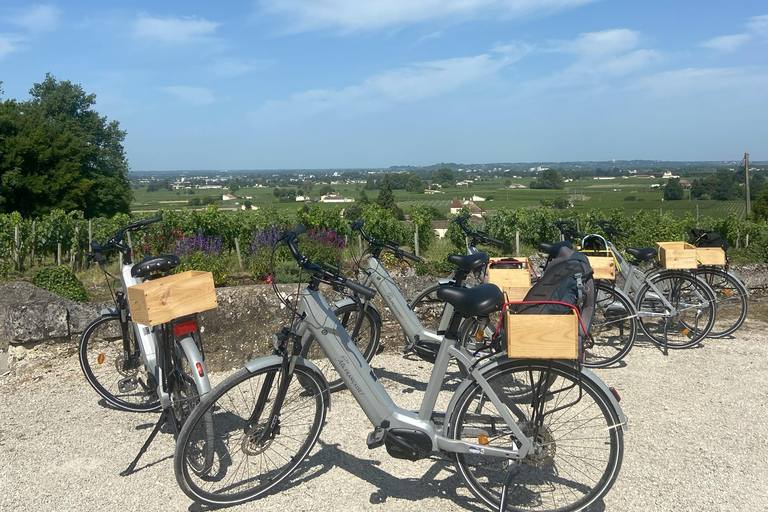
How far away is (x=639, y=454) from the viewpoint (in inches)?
129

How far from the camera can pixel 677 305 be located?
5.30 m

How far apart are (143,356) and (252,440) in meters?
1.13

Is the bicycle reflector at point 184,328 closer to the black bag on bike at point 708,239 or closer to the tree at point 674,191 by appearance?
the black bag on bike at point 708,239

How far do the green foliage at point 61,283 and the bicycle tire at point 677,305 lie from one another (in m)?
6.01

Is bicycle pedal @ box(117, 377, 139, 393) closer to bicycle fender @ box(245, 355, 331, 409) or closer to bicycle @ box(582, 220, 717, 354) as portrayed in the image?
bicycle fender @ box(245, 355, 331, 409)

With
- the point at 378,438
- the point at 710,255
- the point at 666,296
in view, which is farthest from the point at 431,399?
the point at 710,255

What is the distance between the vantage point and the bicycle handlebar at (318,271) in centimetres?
270

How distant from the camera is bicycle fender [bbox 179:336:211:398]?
9.48 feet

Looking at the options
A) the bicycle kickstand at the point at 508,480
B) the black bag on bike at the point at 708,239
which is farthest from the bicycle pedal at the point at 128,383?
the black bag on bike at the point at 708,239

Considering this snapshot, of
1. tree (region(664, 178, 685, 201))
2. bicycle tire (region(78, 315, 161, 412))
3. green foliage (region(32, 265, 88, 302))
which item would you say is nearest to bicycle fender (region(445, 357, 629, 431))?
bicycle tire (region(78, 315, 161, 412))

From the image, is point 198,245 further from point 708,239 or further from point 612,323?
point 708,239

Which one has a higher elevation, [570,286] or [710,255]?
[570,286]

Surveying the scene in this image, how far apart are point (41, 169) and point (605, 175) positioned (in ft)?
127

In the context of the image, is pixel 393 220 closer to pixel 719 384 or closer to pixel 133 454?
pixel 719 384
